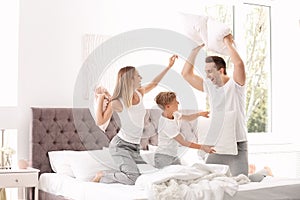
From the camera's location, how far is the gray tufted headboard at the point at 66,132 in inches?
201

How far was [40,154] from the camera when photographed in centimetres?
513

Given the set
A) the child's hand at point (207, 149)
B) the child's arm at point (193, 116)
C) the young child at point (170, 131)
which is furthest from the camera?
the child's arm at point (193, 116)

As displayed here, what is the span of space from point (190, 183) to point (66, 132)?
1953 mm

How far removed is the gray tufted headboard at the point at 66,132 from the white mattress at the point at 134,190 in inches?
26.2

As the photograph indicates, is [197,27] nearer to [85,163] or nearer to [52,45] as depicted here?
[85,163]

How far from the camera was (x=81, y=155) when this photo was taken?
486 cm

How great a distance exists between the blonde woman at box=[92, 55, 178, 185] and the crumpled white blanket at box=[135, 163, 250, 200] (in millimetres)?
482

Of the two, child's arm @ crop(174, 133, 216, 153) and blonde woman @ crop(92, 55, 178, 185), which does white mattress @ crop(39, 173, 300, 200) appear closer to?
blonde woman @ crop(92, 55, 178, 185)

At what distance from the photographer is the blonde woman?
4.26 meters

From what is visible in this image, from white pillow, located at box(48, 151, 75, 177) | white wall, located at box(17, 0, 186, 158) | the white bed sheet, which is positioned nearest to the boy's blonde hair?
the white bed sheet

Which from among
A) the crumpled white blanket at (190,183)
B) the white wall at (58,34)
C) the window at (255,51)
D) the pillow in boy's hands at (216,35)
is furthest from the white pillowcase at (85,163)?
the window at (255,51)

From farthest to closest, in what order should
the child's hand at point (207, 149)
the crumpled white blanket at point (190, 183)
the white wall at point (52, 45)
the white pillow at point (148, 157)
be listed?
the white wall at point (52, 45), the white pillow at point (148, 157), the child's hand at point (207, 149), the crumpled white blanket at point (190, 183)

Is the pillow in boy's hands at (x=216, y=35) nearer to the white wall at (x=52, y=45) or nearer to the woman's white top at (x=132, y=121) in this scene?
the woman's white top at (x=132, y=121)

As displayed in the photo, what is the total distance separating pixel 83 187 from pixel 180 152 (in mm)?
848
